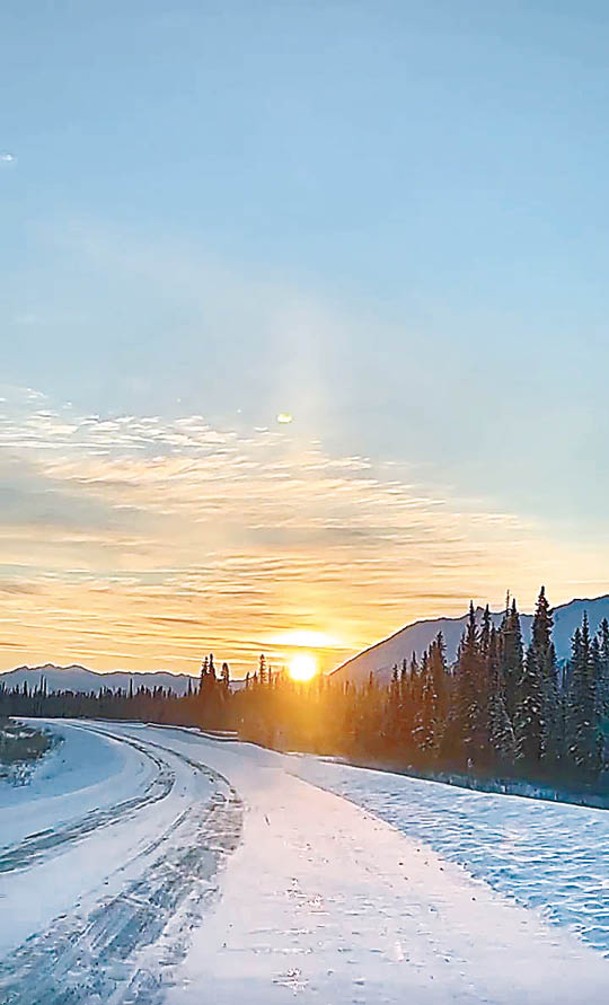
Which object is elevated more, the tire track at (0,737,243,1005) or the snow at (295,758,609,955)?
the snow at (295,758,609,955)

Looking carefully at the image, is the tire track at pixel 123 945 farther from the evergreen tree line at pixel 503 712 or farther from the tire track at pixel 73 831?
the evergreen tree line at pixel 503 712

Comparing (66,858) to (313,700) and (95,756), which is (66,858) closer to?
(95,756)

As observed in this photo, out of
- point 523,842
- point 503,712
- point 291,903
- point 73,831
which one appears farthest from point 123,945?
point 503,712

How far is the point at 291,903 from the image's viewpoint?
12.2m

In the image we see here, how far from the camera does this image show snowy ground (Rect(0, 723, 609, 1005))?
850 centimetres

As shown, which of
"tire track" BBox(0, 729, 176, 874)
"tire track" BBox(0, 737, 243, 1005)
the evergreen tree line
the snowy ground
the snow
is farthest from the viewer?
the evergreen tree line

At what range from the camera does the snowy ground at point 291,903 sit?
27.9 feet

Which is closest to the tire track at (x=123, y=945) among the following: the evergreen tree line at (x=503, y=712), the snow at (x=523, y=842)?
the snow at (x=523, y=842)

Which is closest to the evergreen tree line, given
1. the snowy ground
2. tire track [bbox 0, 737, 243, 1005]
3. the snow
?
the snow

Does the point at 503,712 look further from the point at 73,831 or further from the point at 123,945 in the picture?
the point at 123,945

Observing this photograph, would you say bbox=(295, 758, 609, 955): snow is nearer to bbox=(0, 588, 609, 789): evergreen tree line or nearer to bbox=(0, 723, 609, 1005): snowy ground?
bbox=(0, 723, 609, 1005): snowy ground

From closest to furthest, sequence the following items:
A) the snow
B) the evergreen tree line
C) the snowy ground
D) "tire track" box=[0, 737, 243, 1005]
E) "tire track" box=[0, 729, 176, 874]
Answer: "tire track" box=[0, 737, 243, 1005]
the snowy ground
the snow
"tire track" box=[0, 729, 176, 874]
the evergreen tree line

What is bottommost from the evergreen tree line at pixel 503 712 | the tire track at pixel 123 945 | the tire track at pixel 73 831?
the tire track at pixel 123 945

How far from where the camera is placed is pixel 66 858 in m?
15.7
